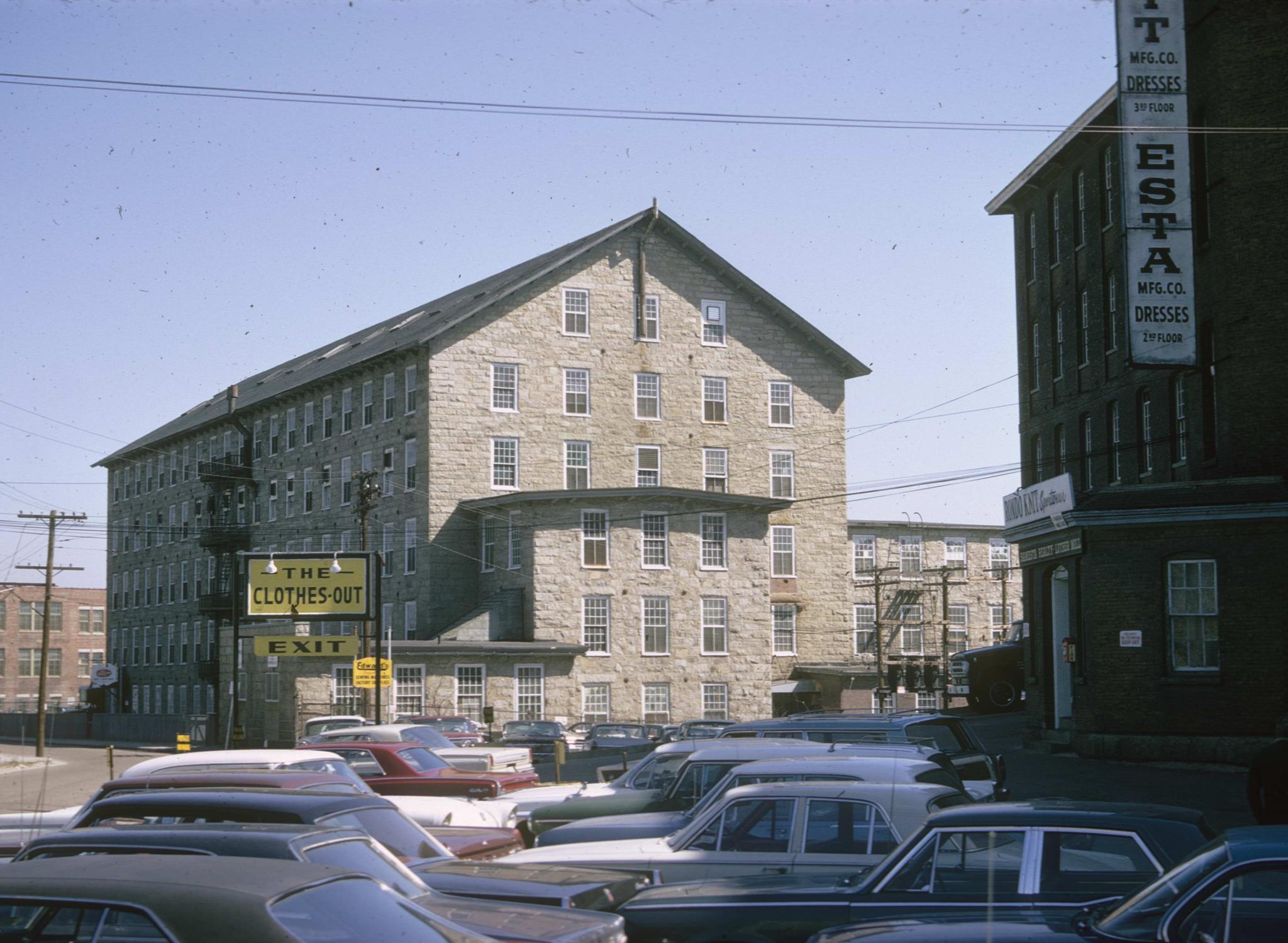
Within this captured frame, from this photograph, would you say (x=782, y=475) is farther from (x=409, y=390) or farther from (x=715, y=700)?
(x=409, y=390)

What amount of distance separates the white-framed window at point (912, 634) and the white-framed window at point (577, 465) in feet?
85.4

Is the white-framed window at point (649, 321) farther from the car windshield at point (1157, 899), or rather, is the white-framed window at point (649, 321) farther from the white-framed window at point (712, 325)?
the car windshield at point (1157, 899)

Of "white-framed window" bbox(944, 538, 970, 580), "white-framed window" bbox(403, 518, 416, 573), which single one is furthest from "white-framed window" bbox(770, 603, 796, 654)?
"white-framed window" bbox(944, 538, 970, 580)

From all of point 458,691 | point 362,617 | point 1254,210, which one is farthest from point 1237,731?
point 458,691

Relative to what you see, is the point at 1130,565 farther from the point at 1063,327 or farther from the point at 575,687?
the point at 575,687

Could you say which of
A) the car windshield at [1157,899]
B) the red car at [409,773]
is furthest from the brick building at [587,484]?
the car windshield at [1157,899]

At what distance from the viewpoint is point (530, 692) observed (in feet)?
182

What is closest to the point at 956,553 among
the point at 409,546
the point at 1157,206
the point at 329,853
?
the point at 409,546

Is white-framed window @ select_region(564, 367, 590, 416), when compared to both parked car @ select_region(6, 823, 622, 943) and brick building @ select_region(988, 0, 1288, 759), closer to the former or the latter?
brick building @ select_region(988, 0, 1288, 759)

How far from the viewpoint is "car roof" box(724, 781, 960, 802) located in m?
11.2

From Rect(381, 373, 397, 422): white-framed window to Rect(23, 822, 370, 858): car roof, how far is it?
54.7 m

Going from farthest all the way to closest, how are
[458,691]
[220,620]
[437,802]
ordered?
[220,620] → [458,691] → [437,802]

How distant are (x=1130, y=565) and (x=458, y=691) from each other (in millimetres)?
29470

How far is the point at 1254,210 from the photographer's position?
31.9m
